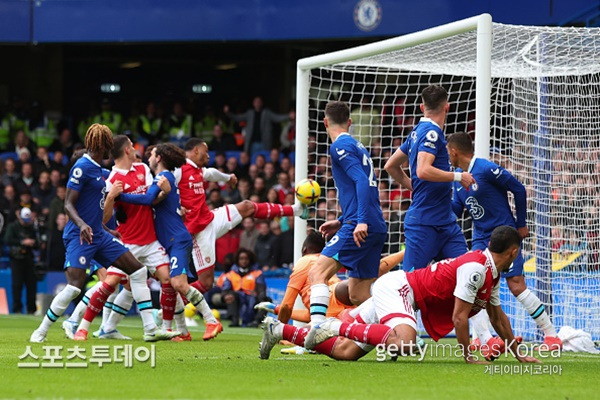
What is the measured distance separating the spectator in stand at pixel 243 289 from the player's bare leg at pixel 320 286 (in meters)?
6.90

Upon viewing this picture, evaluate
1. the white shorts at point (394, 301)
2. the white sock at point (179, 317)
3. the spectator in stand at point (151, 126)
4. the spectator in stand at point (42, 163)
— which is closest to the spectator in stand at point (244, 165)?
the spectator in stand at point (151, 126)

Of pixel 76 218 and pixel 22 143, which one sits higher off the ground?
pixel 22 143

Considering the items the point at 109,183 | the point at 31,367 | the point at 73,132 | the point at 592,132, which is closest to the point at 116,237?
the point at 109,183

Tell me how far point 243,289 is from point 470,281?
8.82 metres

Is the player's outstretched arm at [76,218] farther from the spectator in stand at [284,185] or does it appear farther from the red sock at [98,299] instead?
the spectator in stand at [284,185]

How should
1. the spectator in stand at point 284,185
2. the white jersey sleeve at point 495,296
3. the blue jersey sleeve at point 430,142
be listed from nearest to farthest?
the white jersey sleeve at point 495,296 → the blue jersey sleeve at point 430,142 → the spectator in stand at point 284,185

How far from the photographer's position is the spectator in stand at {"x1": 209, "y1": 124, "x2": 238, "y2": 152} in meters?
23.3

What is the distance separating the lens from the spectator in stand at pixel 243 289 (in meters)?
16.5

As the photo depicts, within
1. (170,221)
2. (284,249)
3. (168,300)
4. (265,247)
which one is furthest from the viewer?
(265,247)

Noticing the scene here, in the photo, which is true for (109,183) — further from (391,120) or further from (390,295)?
(391,120)

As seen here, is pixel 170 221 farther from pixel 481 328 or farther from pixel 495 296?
pixel 495 296

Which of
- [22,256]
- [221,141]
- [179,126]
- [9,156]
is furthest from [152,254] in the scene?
[9,156]

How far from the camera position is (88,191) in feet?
37.1

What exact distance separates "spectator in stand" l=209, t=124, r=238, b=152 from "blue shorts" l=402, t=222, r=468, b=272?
14.0 m
